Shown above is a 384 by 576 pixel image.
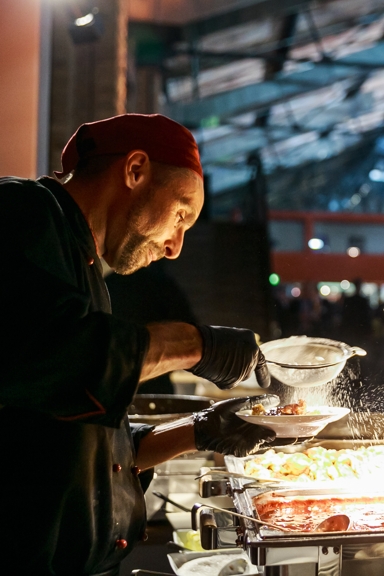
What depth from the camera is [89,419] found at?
1.16m

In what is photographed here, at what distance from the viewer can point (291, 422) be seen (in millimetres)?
1830

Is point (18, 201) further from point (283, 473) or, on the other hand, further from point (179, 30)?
point (179, 30)

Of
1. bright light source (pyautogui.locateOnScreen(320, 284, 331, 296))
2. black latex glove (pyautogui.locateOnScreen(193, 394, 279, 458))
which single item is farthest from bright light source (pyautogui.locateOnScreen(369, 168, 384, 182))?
black latex glove (pyautogui.locateOnScreen(193, 394, 279, 458))

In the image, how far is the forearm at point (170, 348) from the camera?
1223 millimetres

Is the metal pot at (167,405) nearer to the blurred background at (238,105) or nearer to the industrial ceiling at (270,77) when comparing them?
the blurred background at (238,105)

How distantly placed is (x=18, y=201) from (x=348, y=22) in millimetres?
7822

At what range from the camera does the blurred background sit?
13.2ft

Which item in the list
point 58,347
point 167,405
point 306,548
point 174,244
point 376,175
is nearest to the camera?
point 58,347

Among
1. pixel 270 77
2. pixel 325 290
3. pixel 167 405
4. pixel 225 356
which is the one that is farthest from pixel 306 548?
pixel 325 290

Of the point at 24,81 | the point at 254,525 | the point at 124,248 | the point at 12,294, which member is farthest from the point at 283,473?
the point at 24,81

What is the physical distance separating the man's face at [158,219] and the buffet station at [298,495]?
58cm

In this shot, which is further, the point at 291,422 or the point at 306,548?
the point at 291,422

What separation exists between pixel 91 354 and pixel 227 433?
2.48 feet

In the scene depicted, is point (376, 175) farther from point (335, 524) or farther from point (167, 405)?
point (335, 524)
